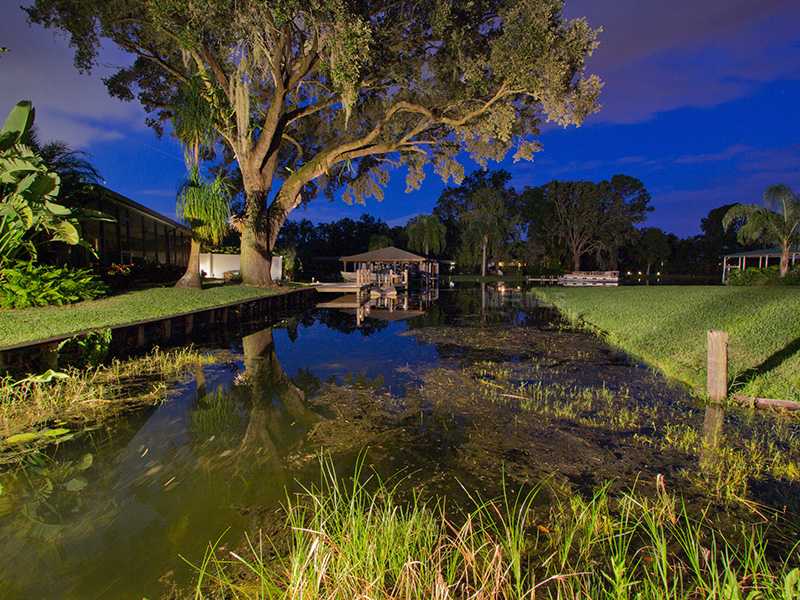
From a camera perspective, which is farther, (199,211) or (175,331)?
(199,211)

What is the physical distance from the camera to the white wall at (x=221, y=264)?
2720 cm

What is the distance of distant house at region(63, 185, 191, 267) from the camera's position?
1431 centimetres

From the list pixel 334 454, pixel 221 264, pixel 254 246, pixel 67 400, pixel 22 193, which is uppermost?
pixel 22 193

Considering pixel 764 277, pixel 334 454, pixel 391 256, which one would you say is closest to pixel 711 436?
pixel 334 454

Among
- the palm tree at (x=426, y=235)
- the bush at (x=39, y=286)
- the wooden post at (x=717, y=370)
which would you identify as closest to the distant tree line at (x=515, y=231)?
the palm tree at (x=426, y=235)

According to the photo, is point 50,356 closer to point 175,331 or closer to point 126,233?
point 175,331

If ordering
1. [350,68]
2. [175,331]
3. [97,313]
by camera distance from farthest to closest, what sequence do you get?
[350,68] → [175,331] → [97,313]

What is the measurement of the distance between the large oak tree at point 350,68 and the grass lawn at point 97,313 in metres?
6.99

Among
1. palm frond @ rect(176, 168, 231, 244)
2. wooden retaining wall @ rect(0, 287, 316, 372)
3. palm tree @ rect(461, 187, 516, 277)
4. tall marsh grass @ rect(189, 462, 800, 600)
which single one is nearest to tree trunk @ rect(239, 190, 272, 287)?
wooden retaining wall @ rect(0, 287, 316, 372)

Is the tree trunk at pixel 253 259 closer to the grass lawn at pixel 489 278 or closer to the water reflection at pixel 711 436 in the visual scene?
the water reflection at pixel 711 436

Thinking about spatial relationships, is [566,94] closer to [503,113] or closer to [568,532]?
[503,113]

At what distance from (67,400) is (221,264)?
2375 cm

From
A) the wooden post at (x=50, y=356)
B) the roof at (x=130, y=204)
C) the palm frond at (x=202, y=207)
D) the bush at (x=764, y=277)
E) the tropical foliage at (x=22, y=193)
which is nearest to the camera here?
the wooden post at (x=50, y=356)

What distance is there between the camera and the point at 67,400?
5.39 m
